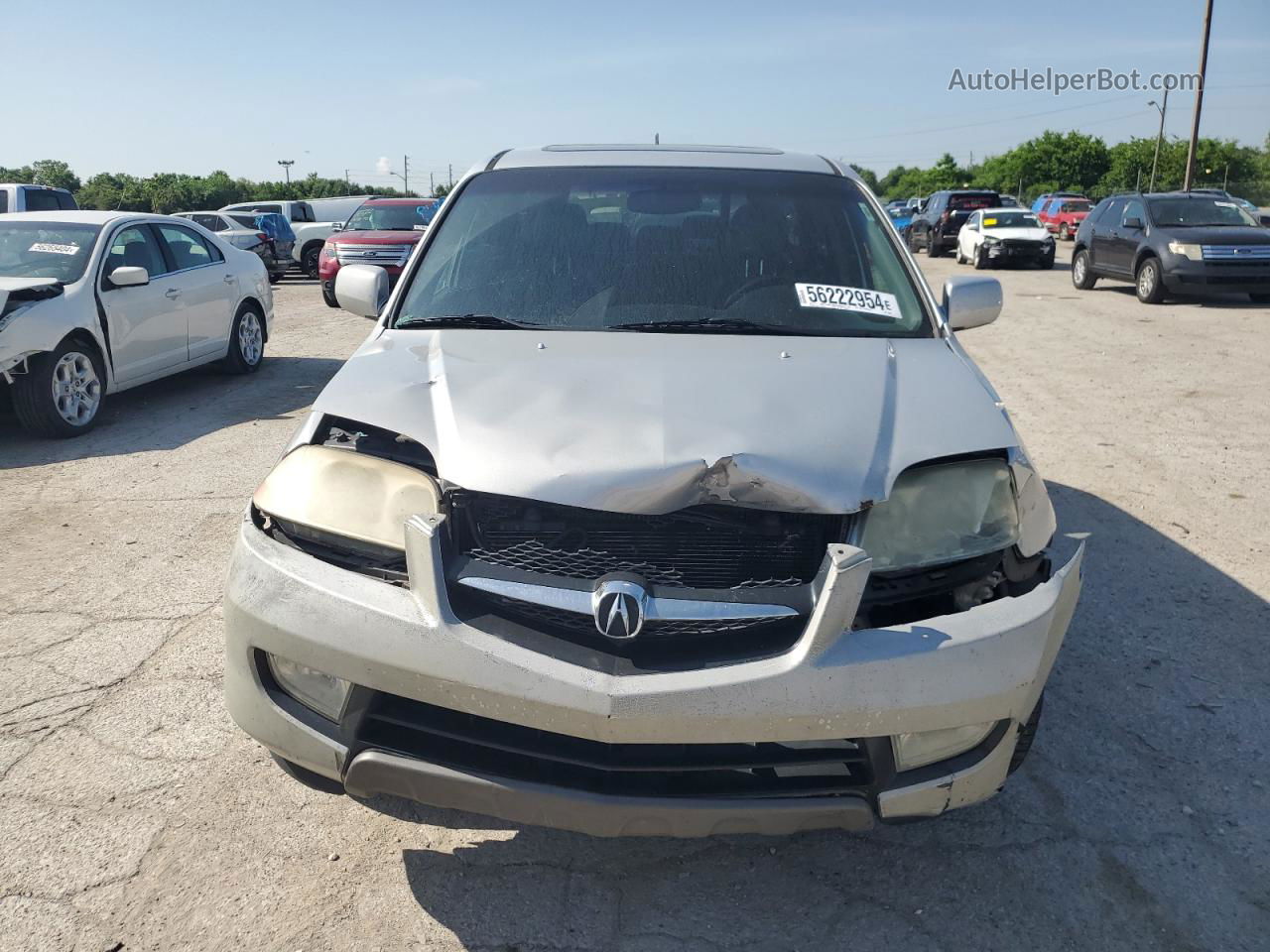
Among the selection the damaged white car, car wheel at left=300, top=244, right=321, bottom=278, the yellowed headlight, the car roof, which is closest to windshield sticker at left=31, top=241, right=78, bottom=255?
the car roof

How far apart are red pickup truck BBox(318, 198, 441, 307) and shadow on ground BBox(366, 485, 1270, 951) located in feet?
40.5

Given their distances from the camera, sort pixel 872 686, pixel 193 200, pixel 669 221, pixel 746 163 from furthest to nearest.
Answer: pixel 193 200
pixel 746 163
pixel 669 221
pixel 872 686

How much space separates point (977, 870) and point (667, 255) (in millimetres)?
2095

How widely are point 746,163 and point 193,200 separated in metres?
70.1

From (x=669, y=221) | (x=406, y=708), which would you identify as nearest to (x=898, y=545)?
(x=406, y=708)

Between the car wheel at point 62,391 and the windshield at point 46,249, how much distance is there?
64 centimetres

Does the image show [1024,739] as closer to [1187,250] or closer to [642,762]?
[642,762]

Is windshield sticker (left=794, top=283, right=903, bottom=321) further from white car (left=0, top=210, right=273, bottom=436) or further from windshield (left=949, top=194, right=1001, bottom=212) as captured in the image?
windshield (left=949, top=194, right=1001, bottom=212)

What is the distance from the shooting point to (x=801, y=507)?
226 centimetres

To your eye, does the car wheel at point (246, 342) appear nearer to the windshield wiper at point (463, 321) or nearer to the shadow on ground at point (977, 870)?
the windshield wiper at point (463, 321)

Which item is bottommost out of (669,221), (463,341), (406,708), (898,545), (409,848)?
(409,848)

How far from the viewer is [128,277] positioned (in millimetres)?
7680

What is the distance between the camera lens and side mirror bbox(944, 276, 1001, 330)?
12.5 feet

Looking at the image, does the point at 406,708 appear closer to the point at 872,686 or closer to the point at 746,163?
the point at 872,686
